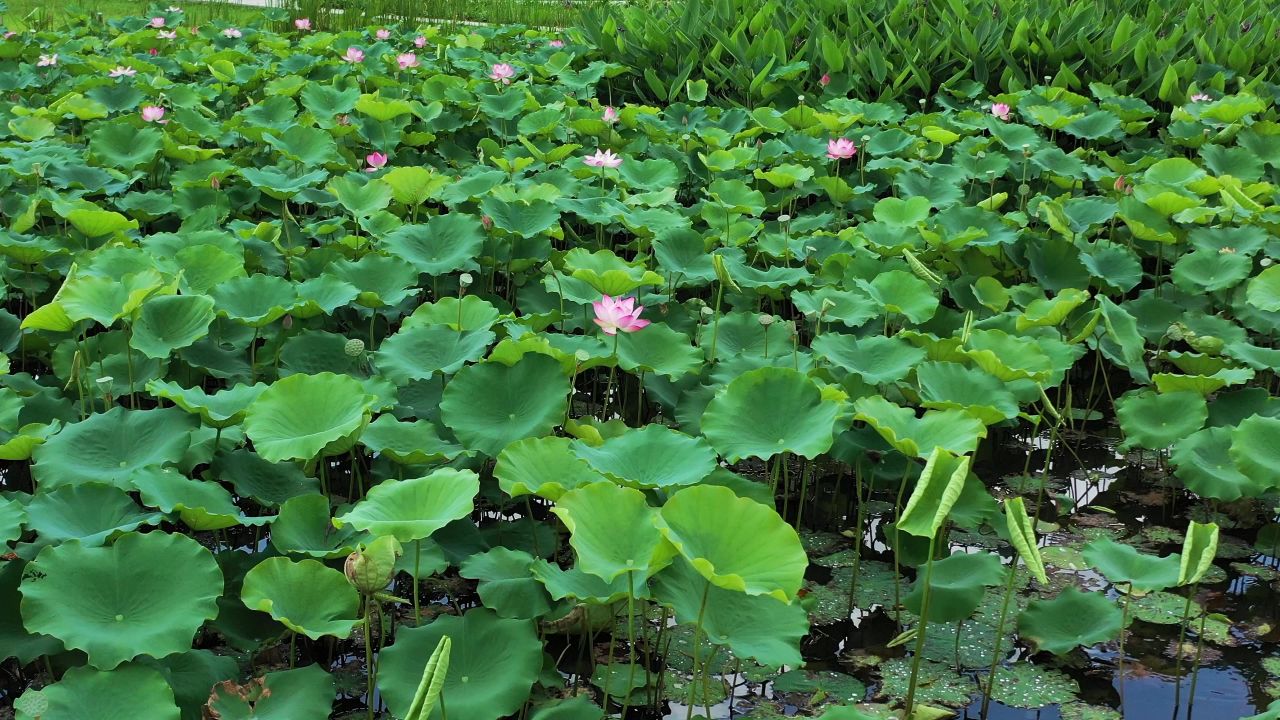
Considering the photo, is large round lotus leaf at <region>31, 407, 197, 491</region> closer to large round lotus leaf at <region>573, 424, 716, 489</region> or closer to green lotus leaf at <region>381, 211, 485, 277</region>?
large round lotus leaf at <region>573, 424, 716, 489</region>

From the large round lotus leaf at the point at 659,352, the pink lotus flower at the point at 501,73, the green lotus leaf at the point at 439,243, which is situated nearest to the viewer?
the large round lotus leaf at the point at 659,352

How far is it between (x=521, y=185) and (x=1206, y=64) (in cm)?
313

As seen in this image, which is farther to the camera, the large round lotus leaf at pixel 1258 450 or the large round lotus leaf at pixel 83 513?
the large round lotus leaf at pixel 1258 450

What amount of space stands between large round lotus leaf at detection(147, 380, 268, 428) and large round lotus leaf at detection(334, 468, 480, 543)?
1.30ft

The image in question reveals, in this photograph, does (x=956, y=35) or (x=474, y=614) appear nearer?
(x=474, y=614)

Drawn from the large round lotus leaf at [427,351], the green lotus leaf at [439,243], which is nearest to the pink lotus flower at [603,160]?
the green lotus leaf at [439,243]

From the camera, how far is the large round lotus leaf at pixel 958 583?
6.19 ft

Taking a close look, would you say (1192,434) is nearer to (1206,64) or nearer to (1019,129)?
(1019,129)

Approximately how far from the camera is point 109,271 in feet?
8.24

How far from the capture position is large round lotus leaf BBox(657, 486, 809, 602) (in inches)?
59.0

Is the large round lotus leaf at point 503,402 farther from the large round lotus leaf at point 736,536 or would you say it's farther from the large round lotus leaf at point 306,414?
the large round lotus leaf at point 736,536

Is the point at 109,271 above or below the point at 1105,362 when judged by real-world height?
above

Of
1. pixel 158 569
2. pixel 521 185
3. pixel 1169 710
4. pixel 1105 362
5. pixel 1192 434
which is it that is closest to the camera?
pixel 158 569

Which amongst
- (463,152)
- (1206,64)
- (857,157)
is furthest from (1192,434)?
(1206,64)
